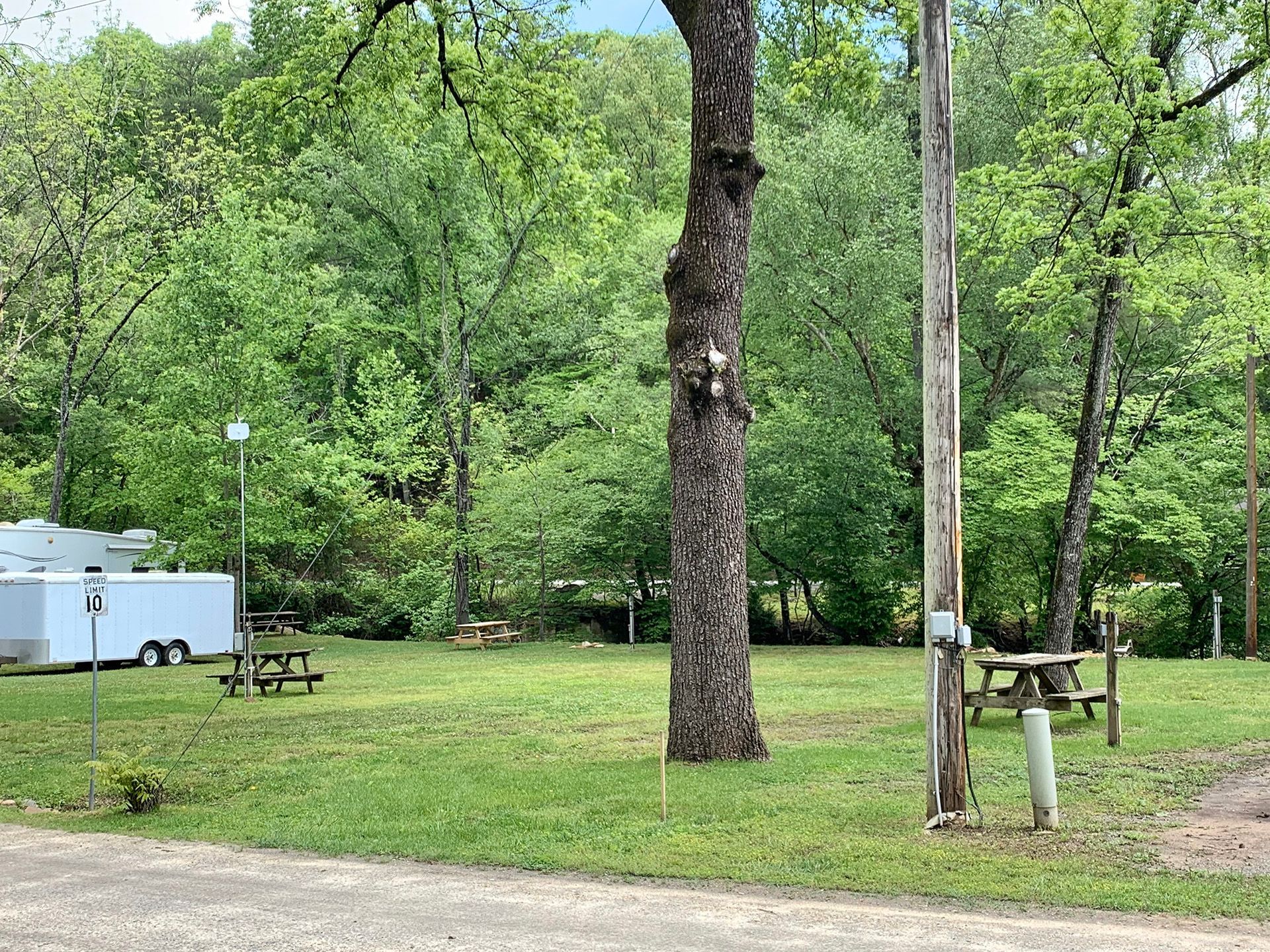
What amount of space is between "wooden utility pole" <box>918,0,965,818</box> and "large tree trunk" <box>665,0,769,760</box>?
2.30 meters

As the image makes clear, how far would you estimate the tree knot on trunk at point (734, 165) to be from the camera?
10.5 m

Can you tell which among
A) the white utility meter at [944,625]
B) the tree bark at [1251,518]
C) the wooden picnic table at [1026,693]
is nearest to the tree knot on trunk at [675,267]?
the white utility meter at [944,625]

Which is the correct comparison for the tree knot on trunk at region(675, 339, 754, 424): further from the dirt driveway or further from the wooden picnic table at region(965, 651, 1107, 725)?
the dirt driveway

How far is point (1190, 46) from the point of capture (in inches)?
804

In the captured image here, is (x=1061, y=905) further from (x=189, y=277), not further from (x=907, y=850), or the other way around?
(x=189, y=277)

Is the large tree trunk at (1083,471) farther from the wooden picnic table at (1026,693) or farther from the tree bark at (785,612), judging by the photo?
the tree bark at (785,612)

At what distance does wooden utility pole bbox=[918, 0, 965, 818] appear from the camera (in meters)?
7.88

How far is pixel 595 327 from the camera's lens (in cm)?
3631

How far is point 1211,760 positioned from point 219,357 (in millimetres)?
23945

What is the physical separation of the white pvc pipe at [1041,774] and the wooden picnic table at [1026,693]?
147 inches

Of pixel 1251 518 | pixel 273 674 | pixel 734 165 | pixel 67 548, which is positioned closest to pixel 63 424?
pixel 67 548

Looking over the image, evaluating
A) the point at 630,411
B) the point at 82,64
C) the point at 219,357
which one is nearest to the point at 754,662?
the point at 630,411

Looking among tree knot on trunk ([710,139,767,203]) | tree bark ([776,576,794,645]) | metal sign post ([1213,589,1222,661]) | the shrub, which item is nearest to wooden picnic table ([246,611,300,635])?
tree bark ([776,576,794,645])

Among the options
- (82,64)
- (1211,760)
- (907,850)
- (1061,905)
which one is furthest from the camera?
(82,64)
